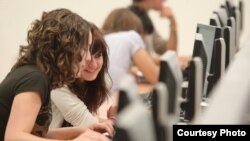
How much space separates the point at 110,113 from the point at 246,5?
3548mm

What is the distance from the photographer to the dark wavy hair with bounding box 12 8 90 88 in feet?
5.52

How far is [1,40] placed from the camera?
14.2 feet

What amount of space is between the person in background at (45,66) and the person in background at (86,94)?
203 mm

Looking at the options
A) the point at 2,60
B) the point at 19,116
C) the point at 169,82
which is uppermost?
the point at 169,82

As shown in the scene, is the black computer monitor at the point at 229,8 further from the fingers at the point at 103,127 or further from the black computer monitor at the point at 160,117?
the black computer monitor at the point at 160,117

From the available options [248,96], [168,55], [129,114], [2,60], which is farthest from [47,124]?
[2,60]

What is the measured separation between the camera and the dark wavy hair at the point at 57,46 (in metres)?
1.68

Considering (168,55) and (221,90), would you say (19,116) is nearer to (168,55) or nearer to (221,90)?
(168,55)

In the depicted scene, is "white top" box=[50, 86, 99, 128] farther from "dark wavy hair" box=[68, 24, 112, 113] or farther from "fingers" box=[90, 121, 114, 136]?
"fingers" box=[90, 121, 114, 136]

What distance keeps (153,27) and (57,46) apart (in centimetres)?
231

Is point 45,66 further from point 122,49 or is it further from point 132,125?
point 122,49

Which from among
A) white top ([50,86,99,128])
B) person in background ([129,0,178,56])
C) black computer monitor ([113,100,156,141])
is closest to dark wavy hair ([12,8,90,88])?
white top ([50,86,99,128])

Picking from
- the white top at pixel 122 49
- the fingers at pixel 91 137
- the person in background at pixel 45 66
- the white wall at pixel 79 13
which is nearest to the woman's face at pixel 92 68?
the person in background at pixel 45 66

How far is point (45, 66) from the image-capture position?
5.52 ft
